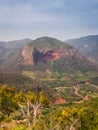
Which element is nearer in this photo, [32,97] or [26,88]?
[32,97]

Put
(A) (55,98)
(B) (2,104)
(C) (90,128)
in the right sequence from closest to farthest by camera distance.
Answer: (C) (90,128), (B) (2,104), (A) (55,98)

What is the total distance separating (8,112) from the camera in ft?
299

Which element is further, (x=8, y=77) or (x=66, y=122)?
(x=8, y=77)

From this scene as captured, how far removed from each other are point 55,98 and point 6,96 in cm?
8473

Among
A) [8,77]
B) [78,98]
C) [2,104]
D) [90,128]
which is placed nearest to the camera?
[90,128]

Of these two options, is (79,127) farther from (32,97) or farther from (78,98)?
(78,98)

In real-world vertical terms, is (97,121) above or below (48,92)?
above

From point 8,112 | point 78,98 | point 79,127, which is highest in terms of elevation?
point 79,127

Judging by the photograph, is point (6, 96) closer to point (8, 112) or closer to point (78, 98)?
point (8, 112)

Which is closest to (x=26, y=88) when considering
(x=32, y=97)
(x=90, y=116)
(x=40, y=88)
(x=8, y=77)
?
(x=40, y=88)

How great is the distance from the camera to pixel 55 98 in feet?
565

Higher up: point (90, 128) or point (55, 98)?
point (90, 128)

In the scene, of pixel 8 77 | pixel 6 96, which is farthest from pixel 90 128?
pixel 8 77

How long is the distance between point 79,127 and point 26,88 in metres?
121
